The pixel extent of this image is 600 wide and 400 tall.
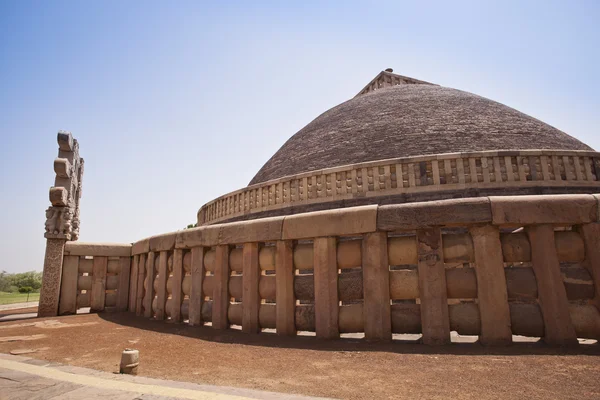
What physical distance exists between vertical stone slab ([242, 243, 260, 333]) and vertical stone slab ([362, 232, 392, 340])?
165 cm

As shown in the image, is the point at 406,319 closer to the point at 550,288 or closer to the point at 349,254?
the point at 349,254

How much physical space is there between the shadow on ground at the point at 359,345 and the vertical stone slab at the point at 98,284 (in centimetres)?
417

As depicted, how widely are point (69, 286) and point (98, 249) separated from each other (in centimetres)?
121

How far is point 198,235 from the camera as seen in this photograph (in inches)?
243

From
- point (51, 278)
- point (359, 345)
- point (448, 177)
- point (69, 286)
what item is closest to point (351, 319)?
point (359, 345)

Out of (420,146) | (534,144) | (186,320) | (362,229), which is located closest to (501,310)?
(362,229)

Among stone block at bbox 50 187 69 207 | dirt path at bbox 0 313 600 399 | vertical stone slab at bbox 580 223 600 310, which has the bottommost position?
dirt path at bbox 0 313 600 399

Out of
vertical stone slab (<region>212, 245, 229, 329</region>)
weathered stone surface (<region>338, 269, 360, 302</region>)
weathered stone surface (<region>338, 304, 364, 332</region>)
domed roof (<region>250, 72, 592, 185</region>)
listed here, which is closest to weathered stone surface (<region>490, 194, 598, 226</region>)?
weathered stone surface (<region>338, 269, 360, 302</region>)

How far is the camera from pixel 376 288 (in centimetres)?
434

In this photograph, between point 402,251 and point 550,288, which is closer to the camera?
point 550,288

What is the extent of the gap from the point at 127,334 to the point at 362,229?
4.22 metres

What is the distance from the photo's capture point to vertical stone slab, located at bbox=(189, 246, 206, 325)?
6082 mm

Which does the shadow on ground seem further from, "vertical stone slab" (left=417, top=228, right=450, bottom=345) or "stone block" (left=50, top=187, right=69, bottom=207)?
"stone block" (left=50, top=187, right=69, bottom=207)

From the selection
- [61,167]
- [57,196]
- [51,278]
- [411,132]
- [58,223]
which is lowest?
[51,278]
